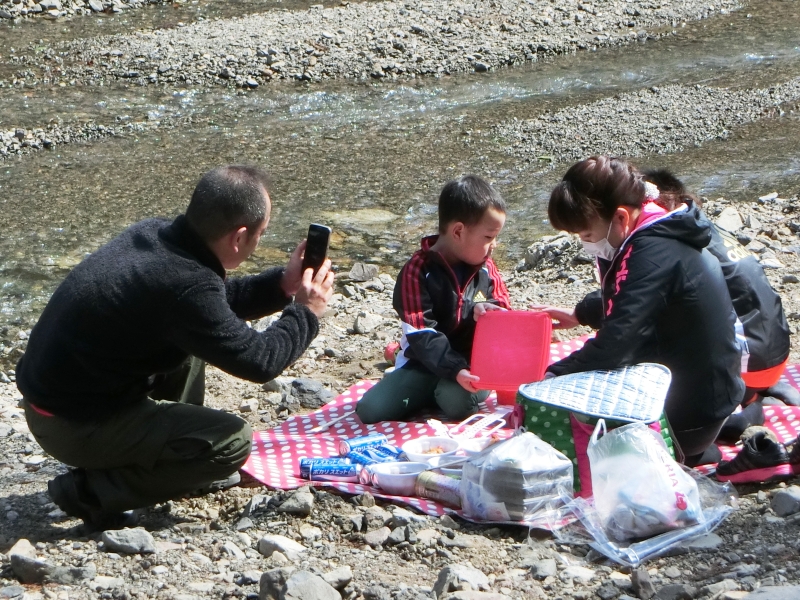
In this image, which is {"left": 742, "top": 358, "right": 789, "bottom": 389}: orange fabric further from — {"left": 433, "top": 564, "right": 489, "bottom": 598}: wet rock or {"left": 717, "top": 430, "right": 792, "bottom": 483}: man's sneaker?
{"left": 433, "top": 564, "right": 489, "bottom": 598}: wet rock

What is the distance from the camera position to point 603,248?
4.00m

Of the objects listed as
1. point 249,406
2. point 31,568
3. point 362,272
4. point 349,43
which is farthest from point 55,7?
point 31,568

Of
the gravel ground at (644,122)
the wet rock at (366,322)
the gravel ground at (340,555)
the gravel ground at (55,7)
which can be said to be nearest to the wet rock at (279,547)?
the gravel ground at (340,555)

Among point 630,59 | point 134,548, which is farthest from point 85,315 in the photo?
point 630,59

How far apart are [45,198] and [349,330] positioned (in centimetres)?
420

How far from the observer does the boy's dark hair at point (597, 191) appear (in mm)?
3857

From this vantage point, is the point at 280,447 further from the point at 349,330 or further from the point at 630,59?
the point at 630,59

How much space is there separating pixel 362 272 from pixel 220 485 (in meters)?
3.41

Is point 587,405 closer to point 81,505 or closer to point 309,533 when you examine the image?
point 309,533

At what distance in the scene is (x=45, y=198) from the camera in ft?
30.1

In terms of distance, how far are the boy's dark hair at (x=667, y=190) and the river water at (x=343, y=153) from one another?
3.61 metres

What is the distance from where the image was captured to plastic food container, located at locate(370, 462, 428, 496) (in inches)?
152

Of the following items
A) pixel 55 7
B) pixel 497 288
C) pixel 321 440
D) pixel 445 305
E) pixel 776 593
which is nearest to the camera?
pixel 776 593

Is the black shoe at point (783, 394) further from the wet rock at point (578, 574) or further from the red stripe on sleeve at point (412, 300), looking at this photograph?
the wet rock at point (578, 574)
